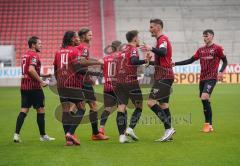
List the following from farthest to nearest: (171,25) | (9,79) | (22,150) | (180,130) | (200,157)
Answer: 1. (171,25)
2. (9,79)
3. (180,130)
4. (22,150)
5. (200,157)

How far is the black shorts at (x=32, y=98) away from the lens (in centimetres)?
1094

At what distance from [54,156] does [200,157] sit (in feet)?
7.61

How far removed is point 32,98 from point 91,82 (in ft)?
4.08

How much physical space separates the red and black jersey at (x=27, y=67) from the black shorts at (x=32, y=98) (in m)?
0.08

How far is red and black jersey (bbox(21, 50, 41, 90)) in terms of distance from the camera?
1065 cm

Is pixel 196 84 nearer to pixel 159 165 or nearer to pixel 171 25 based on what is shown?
pixel 171 25

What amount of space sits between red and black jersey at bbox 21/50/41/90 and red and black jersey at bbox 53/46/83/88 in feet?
1.60

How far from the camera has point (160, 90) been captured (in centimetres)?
1066

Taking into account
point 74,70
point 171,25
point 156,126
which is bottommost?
point 156,126

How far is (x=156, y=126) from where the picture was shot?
1342 cm

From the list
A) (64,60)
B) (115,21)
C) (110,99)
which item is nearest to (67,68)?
(64,60)

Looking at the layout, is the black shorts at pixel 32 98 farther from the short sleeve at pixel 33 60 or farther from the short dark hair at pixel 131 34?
the short dark hair at pixel 131 34

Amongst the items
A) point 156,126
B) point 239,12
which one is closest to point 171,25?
point 239,12

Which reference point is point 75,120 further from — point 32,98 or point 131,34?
point 131,34
